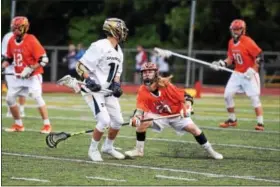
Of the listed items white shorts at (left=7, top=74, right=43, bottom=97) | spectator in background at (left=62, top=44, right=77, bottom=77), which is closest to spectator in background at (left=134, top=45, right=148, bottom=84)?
spectator in background at (left=62, top=44, right=77, bottom=77)

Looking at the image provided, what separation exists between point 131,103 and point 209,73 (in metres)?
8.97

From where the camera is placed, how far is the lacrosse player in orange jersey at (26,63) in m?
15.4

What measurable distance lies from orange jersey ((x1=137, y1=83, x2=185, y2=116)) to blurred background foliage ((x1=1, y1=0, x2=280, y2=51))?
1997cm

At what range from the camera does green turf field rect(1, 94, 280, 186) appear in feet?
34.8

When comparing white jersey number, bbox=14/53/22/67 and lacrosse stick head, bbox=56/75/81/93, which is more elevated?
lacrosse stick head, bbox=56/75/81/93

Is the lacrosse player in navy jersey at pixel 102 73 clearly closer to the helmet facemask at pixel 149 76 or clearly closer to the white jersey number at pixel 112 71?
the white jersey number at pixel 112 71

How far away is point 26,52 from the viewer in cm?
1554

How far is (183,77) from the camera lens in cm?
3297

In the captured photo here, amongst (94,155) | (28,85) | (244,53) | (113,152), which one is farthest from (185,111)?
(244,53)

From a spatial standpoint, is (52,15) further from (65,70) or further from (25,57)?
(25,57)

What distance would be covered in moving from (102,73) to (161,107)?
100cm

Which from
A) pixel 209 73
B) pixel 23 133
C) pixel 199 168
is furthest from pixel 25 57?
pixel 209 73

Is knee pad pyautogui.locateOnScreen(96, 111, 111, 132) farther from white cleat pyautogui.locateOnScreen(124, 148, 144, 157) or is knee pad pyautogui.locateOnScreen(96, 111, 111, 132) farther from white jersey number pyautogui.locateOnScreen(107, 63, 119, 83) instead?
white cleat pyautogui.locateOnScreen(124, 148, 144, 157)

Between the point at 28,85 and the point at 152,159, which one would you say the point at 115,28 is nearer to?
the point at 152,159
